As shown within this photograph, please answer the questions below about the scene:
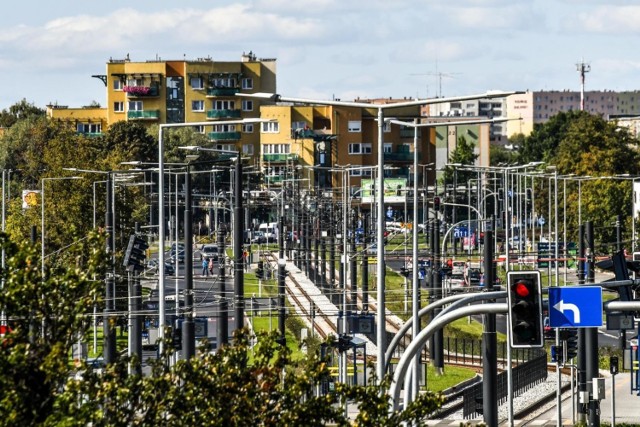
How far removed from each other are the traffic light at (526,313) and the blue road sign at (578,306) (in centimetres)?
613

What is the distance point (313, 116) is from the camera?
184 m

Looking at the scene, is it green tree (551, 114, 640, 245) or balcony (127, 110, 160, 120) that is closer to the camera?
green tree (551, 114, 640, 245)

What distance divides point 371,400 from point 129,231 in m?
60.8

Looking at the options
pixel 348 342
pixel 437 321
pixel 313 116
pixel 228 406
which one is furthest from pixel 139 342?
pixel 313 116

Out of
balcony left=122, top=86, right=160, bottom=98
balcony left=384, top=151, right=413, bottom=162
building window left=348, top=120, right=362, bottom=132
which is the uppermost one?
balcony left=122, top=86, right=160, bottom=98

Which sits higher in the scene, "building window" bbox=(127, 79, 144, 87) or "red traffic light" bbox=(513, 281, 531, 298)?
"building window" bbox=(127, 79, 144, 87)

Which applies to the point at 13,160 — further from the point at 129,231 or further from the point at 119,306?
the point at 119,306

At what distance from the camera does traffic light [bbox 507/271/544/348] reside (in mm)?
27375

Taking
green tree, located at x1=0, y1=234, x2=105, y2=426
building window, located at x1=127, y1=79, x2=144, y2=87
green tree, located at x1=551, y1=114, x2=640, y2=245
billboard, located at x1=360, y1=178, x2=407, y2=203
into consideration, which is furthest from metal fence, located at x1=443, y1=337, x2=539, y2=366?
building window, located at x1=127, y1=79, x2=144, y2=87

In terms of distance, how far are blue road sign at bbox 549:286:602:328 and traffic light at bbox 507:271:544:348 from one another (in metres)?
6.13

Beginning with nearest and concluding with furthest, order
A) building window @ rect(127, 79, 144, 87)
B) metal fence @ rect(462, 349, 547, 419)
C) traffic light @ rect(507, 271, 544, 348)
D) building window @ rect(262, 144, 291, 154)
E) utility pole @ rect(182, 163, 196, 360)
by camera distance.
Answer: traffic light @ rect(507, 271, 544, 348) → utility pole @ rect(182, 163, 196, 360) → metal fence @ rect(462, 349, 547, 419) → building window @ rect(262, 144, 291, 154) → building window @ rect(127, 79, 144, 87)

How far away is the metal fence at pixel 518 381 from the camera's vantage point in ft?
181

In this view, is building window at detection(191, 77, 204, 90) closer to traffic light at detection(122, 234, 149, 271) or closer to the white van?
the white van

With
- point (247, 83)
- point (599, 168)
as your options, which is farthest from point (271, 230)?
point (599, 168)
